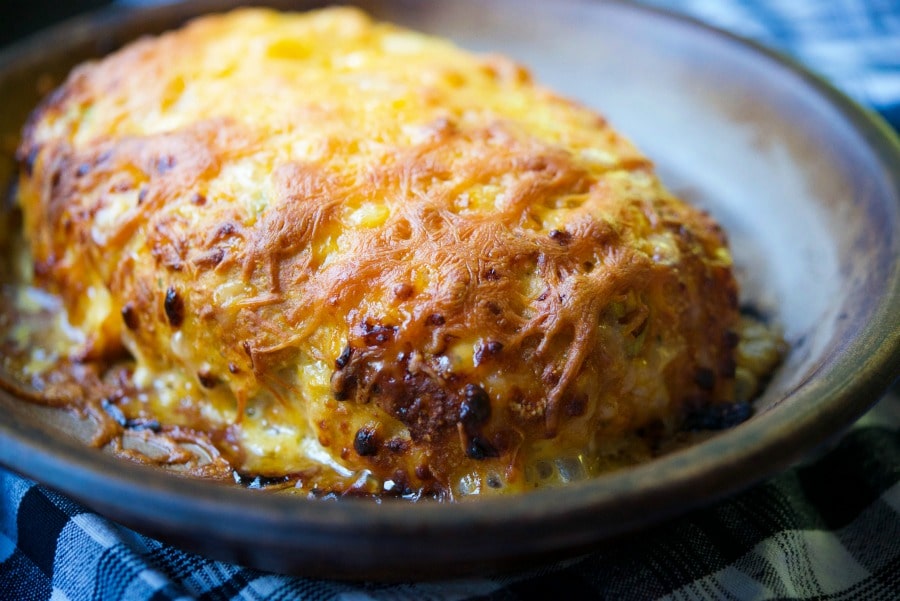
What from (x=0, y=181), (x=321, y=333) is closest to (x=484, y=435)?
(x=321, y=333)

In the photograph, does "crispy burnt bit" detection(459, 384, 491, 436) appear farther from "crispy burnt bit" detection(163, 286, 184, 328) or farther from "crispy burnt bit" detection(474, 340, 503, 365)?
"crispy burnt bit" detection(163, 286, 184, 328)

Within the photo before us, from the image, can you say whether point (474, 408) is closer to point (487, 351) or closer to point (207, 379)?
point (487, 351)

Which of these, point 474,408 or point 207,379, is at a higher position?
point 474,408

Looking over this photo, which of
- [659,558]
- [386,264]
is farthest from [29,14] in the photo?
[659,558]

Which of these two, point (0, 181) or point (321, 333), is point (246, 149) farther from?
point (0, 181)

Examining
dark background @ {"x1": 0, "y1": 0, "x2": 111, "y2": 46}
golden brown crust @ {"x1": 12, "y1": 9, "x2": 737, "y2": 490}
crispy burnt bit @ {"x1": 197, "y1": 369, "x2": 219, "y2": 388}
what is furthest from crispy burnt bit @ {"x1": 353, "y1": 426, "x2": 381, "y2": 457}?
dark background @ {"x1": 0, "y1": 0, "x2": 111, "y2": 46}

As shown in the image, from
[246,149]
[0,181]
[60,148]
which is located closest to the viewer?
[246,149]

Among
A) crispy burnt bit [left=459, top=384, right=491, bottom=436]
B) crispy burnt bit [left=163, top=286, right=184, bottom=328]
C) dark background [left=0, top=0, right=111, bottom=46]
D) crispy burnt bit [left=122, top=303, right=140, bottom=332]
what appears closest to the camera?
crispy burnt bit [left=459, top=384, right=491, bottom=436]

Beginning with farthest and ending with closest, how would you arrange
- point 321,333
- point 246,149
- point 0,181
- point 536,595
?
point 0,181
point 246,149
point 321,333
point 536,595
